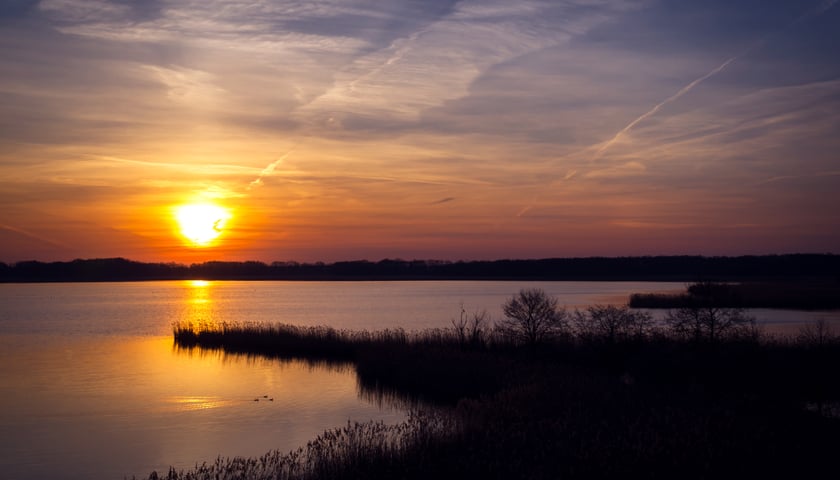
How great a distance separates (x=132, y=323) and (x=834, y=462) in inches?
1841

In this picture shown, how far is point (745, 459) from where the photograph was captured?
9.78 meters

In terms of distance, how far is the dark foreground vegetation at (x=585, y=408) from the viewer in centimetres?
970

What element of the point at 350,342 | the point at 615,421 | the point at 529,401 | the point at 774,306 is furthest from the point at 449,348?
the point at 774,306

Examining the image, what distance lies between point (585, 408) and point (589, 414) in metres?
0.59

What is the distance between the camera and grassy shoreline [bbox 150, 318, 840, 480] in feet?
31.7

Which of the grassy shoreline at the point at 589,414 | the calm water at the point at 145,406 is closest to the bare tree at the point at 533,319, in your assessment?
the grassy shoreline at the point at 589,414

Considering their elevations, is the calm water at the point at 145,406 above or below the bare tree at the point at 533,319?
below

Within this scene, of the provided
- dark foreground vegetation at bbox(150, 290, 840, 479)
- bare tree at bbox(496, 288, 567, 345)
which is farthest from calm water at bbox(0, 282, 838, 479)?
bare tree at bbox(496, 288, 567, 345)

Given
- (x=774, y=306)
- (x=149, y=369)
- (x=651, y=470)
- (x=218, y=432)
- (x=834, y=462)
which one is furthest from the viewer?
(x=774, y=306)

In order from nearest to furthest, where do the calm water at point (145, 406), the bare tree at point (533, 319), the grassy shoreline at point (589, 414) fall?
1. the grassy shoreline at point (589, 414)
2. the calm water at point (145, 406)
3. the bare tree at point (533, 319)

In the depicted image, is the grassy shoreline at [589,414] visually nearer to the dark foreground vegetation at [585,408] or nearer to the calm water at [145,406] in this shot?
the dark foreground vegetation at [585,408]

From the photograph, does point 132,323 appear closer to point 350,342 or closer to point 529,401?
point 350,342

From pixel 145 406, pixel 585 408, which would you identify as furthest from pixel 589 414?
pixel 145 406

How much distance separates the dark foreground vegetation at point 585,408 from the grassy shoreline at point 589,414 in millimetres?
39
